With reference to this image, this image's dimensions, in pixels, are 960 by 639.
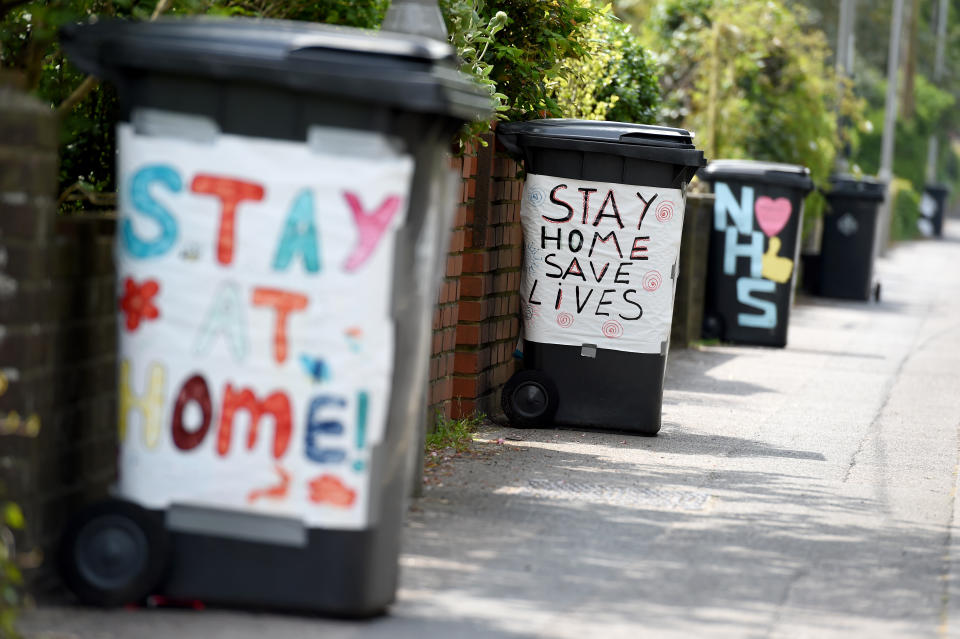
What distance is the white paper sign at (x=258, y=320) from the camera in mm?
4367

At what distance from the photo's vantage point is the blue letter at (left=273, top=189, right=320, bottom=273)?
4359mm

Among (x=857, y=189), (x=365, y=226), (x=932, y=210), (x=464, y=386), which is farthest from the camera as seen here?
(x=932, y=210)

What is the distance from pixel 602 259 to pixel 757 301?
557cm

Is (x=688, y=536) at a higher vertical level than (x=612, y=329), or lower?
lower

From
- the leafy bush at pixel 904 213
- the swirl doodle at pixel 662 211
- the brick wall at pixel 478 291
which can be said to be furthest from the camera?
the leafy bush at pixel 904 213

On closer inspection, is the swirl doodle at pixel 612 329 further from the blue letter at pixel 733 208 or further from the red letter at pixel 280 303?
the blue letter at pixel 733 208

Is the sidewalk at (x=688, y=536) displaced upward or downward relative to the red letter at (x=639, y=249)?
downward

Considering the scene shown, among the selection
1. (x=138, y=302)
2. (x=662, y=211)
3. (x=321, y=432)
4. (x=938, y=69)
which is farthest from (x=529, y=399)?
(x=938, y=69)

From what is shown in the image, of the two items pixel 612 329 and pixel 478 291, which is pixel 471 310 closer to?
pixel 478 291

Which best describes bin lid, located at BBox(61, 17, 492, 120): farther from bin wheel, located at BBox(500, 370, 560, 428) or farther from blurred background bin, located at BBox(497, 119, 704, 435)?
bin wheel, located at BBox(500, 370, 560, 428)

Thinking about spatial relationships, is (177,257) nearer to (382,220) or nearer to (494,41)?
(382,220)

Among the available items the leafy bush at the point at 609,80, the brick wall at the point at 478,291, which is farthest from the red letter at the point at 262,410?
the leafy bush at the point at 609,80

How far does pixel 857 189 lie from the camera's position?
763 inches

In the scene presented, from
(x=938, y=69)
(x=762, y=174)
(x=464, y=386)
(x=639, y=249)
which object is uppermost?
(x=938, y=69)
